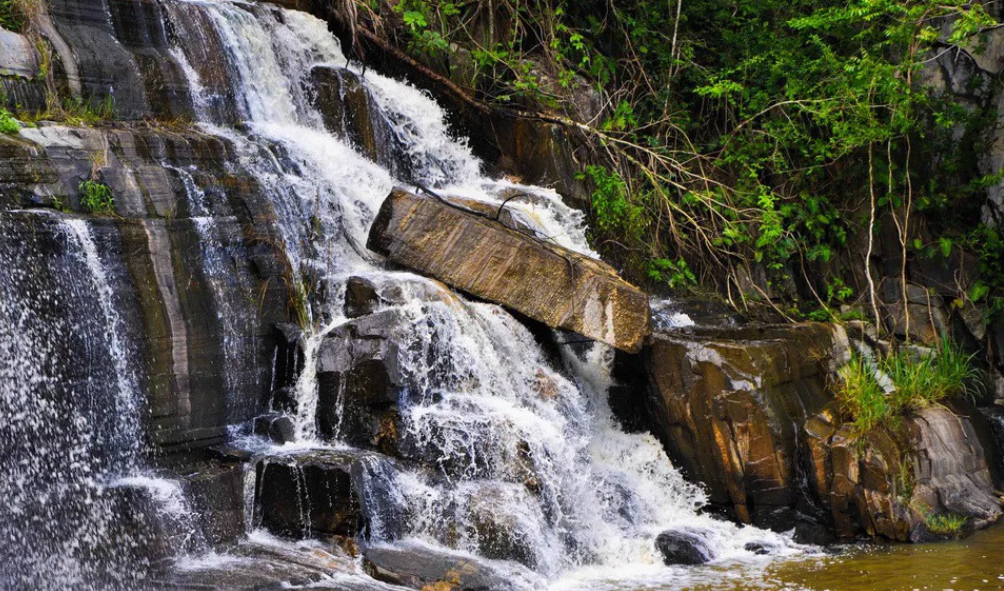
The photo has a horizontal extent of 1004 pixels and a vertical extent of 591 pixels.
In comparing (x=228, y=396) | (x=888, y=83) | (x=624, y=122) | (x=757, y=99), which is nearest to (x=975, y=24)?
(x=888, y=83)

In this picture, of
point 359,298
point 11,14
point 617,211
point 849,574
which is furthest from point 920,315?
point 11,14

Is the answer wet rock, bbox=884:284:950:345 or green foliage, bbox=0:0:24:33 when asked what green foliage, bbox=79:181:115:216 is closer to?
green foliage, bbox=0:0:24:33

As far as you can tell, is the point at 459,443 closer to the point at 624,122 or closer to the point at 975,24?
the point at 624,122

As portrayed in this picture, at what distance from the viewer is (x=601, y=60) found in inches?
442

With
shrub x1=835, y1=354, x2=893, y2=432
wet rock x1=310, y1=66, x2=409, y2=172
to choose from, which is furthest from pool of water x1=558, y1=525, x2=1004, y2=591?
wet rock x1=310, y1=66, x2=409, y2=172

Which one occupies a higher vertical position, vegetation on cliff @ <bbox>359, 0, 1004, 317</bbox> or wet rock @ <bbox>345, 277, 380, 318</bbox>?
vegetation on cliff @ <bbox>359, 0, 1004, 317</bbox>

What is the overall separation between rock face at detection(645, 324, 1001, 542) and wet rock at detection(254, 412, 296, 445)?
2.91 meters

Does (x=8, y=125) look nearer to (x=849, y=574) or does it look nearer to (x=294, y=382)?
(x=294, y=382)

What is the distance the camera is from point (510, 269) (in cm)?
766

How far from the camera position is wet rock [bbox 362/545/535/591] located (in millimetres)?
5469

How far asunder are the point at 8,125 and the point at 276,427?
269 centimetres

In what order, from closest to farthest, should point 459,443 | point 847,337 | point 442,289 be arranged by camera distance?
1. point 459,443
2. point 442,289
3. point 847,337

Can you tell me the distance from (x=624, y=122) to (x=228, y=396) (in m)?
5.59

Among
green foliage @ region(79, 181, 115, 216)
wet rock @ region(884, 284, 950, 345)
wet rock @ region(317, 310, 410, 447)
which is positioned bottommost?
wet rock @ region(317, 310, 410, 447)
